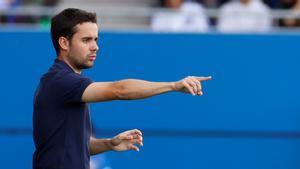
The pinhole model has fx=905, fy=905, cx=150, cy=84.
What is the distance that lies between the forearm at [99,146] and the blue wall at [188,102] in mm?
2249

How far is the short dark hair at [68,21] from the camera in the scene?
17.2 feet

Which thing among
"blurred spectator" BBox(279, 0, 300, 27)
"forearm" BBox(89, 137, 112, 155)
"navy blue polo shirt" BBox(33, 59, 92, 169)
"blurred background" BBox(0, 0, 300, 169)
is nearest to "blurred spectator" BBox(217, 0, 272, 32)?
"blurred spectator" BBox(279, 0, 300, 27)

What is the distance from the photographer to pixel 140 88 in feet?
15.5

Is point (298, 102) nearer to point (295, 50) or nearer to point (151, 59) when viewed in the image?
point (295, 50)

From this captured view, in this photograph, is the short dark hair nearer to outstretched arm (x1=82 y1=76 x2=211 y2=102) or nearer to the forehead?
the forehead

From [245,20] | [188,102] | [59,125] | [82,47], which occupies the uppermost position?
[82,47]

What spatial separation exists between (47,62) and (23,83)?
0.28m

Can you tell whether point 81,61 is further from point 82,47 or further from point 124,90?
point 124,90

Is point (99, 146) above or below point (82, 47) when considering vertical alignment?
below

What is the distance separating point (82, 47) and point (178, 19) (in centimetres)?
379

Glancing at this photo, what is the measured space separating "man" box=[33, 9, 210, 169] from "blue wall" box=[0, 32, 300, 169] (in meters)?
2.49

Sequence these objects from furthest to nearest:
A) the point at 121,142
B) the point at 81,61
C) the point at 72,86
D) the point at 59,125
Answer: the point at 121,142, the point at 81,61, the point at 59,125, the point at 72,86

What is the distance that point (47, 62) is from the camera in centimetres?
789

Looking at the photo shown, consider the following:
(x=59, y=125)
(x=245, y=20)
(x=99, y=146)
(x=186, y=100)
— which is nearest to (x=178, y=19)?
(x=245, y=20)
